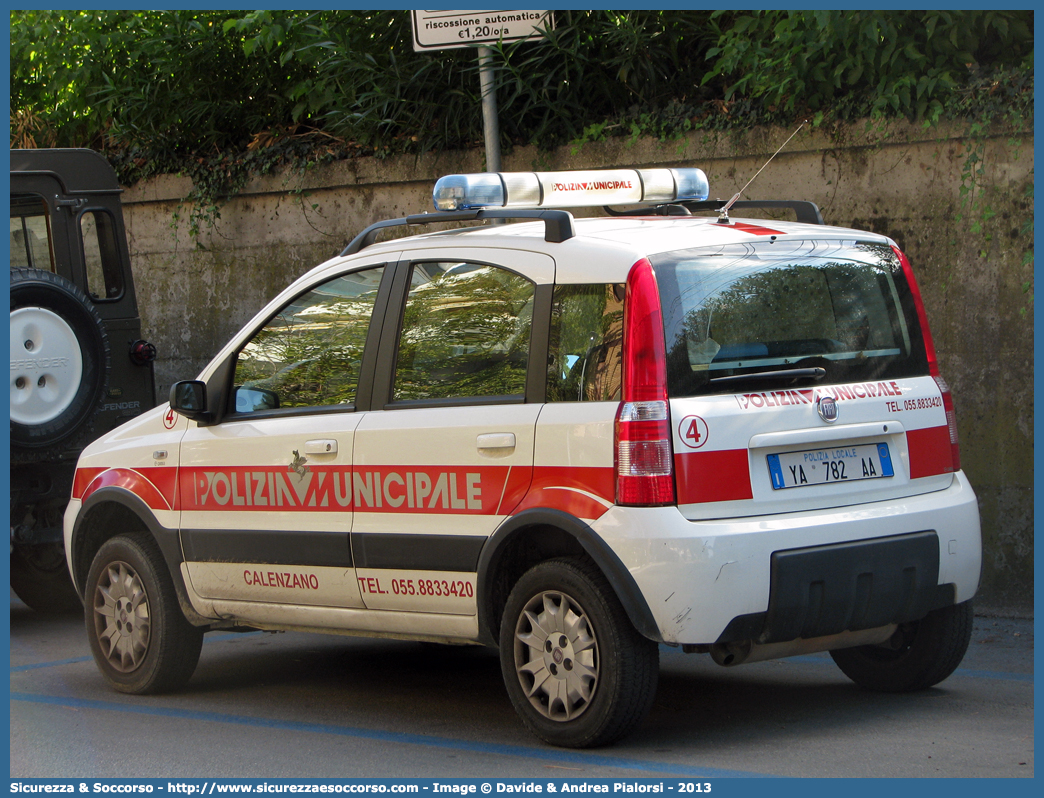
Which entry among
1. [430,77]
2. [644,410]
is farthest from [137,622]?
[430,77]

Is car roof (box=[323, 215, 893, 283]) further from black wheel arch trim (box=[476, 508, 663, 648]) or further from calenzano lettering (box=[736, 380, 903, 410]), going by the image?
black wheel arch trim (box=[476, 508, 663, 648])

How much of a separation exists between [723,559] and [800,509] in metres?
0.42

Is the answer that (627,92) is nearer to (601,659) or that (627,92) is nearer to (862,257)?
(862,257)

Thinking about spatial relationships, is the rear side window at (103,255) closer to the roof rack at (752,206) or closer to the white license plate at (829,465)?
the roof rack at (752,206)

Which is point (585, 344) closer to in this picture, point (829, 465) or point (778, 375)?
point (778, 375)

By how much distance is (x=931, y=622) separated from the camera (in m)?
5.13

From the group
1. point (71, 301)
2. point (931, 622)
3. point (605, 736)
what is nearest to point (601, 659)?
point (605, 736)

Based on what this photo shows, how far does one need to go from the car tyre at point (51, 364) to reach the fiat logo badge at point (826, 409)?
479 centimetres

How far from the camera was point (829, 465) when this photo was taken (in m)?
4.60

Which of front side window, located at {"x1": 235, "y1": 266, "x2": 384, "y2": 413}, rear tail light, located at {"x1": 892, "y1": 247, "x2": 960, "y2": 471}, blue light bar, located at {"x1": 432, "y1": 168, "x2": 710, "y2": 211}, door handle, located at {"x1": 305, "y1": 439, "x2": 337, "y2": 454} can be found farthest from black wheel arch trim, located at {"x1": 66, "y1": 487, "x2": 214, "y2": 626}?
rear tail light, located at {"x1": 892, "y1": 247, "x2": 960, "y2": 471}

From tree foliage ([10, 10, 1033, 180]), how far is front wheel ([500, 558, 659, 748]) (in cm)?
428

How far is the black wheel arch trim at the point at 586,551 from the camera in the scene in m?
4.33

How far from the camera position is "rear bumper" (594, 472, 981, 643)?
4.26 m

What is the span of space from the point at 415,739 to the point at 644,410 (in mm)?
1676
